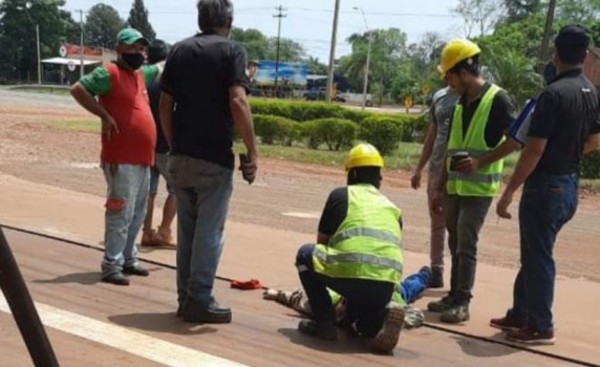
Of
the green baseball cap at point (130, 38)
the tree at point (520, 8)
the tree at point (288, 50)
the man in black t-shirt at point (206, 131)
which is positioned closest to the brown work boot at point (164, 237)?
the green baseball cap at point (130, 38)

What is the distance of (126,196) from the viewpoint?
7082 millimetres

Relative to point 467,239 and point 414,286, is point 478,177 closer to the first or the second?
point 467,239

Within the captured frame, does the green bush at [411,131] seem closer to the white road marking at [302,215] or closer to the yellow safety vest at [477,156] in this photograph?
the white road marking at [302,215]

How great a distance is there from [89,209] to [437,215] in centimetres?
530

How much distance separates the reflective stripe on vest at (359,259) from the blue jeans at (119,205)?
1945 millimetres

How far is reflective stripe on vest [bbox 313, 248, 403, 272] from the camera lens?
5723 mm

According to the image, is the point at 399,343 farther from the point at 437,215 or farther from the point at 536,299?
the point at 437,215

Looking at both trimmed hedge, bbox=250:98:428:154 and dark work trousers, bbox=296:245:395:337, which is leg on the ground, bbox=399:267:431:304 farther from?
trimmed hedge, bbox=250:98:428:154

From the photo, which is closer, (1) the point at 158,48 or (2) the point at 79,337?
(2) the point at 79,337

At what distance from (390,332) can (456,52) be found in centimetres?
213

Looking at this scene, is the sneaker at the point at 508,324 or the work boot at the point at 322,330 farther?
the sneaker at the point at 508,324

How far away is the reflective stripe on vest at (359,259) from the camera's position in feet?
18.8

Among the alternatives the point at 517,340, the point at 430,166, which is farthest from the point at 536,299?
the point at 430,166

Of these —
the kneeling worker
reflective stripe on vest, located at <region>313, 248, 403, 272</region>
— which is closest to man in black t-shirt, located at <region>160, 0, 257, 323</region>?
the kneeling worker
